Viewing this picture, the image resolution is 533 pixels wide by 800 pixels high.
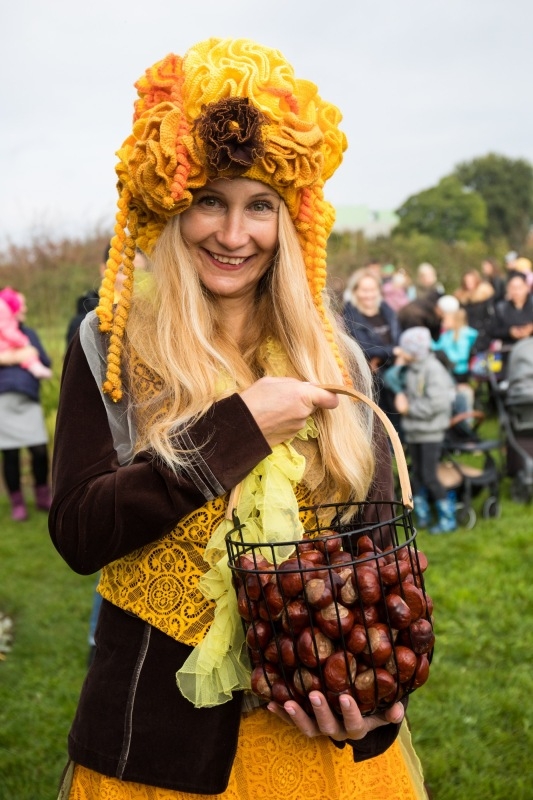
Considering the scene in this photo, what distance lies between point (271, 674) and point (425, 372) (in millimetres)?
5448

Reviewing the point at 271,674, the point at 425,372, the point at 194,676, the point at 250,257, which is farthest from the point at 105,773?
the point at 425,372

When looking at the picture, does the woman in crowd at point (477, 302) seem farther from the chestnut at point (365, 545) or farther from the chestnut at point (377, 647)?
the chestnut at point (377, 647)

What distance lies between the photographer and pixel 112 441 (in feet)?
5.79

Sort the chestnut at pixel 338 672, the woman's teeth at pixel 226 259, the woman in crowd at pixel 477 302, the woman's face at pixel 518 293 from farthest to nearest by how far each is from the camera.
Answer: the woman in crowd at pixel 477 302, the woman's face at pixel 518 293, the woman's teeth at pixel 226 259, the chestnut at pixel 338 672

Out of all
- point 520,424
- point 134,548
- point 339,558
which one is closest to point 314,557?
point 339,558

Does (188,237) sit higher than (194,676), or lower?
higher

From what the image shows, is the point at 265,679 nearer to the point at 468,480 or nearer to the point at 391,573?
the point at 391,573

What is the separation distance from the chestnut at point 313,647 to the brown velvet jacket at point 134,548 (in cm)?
31

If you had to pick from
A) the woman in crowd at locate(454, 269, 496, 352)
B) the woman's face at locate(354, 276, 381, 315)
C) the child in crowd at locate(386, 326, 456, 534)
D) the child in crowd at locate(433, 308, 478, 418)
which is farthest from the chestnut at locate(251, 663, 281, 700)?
the woman in crowd at locate(454, 269, 496, 352)

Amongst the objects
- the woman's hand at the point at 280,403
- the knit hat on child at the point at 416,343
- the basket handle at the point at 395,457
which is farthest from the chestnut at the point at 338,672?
the knit hat on child at the point at 416,343

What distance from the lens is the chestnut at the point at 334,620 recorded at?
1.48 m

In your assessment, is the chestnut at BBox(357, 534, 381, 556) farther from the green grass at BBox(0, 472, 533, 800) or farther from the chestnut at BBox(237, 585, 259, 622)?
the green grass at BBox(0, 472, 533, 800)

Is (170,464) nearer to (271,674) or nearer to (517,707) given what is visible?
(271,674)

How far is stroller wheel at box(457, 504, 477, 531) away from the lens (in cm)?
685
